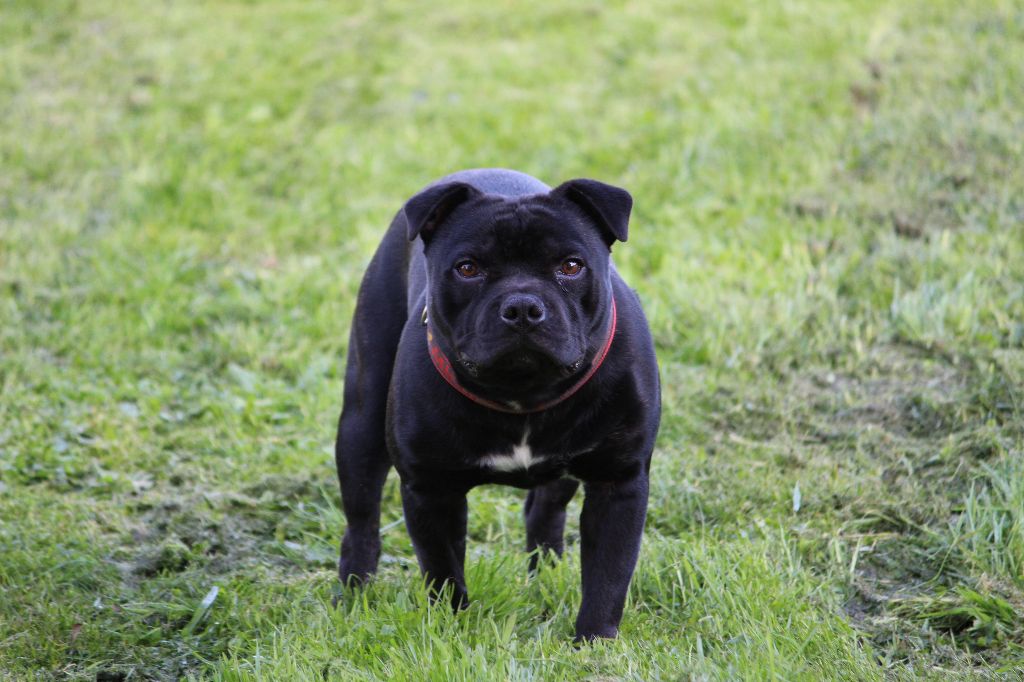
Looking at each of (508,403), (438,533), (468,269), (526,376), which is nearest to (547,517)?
(438,533)

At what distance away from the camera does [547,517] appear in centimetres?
475

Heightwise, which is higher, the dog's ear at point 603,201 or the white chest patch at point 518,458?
the dog's ear at point 603,201

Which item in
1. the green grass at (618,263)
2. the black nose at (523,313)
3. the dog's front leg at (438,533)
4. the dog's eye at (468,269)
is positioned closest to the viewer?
the black nose at (523,313)

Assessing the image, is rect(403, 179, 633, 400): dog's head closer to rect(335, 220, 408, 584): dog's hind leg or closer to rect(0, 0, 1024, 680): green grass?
rect(335, 220, 408, 584): dog's hind leg

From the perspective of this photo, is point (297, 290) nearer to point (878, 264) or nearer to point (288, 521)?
point (288, 521)

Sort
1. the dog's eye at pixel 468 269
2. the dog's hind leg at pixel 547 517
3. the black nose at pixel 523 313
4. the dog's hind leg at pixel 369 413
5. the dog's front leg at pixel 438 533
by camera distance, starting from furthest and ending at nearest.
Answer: the dog's hind leg at pixel 547 517
the dog's hind leg at pixel 369 413
the dog's front leg at pixel 438 533
the dog's eye at pixel 468 269
the black nose at pixel 523 313

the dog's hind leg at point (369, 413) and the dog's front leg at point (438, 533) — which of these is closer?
the dog's front leg at point (438, 533)

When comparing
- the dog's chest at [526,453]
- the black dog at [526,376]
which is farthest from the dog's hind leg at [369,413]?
the dog's chest at [526,453]

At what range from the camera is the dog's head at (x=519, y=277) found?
359cm

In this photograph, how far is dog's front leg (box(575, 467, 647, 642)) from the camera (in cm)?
386

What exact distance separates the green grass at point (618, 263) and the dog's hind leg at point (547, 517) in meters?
0.31

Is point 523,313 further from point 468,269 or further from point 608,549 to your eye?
point 608,549

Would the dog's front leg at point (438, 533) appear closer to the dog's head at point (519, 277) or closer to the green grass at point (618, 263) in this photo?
the green grass at point (618, 263)

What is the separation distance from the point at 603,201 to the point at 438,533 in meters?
1.23
